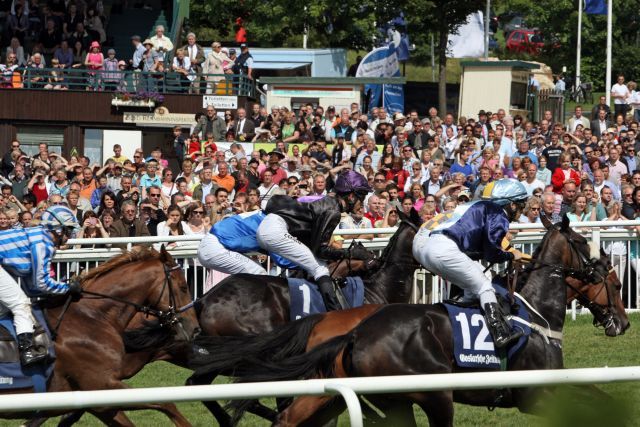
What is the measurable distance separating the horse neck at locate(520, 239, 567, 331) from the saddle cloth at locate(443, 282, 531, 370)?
2.02 feet

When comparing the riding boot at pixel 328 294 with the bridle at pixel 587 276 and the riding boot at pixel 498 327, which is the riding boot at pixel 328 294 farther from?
the riding boot at pixel 498 327

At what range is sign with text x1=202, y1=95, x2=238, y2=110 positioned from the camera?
20844 millimetres

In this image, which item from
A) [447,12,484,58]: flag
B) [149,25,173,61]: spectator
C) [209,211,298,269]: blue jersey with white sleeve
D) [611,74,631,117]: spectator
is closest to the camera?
[209,211,298,269]: blue jersey with white sleeve

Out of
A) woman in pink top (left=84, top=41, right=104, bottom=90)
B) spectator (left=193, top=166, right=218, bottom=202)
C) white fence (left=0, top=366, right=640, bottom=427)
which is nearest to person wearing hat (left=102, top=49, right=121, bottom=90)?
woman in pink top (left=84, top=41, right=104, bottom=90)

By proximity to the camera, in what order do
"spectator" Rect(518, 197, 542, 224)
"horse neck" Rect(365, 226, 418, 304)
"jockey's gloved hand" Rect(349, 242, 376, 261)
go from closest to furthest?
"horse neck" Rect(365, 226, 418, 304) → "jockey's gloved hand" Rect(349, 242, 376, 261) → "spectator" Rect(518, 197, 542, 224)

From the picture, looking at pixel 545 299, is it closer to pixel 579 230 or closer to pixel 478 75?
pixel 579 230

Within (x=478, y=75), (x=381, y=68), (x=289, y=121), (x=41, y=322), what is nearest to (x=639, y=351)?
(x=41, y=322)

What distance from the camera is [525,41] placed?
48.9m

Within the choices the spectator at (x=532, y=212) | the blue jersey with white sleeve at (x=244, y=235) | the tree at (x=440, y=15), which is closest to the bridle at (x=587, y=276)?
the blue jersey with white sleeve at (x=244, y=235)

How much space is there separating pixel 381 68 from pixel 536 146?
39.5ft

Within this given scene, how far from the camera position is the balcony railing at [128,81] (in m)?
21.3

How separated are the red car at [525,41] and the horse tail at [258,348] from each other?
40.8m

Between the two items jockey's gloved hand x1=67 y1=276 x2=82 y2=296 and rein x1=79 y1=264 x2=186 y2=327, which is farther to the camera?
rein x1=79 y1=264 x2=186 y2=327

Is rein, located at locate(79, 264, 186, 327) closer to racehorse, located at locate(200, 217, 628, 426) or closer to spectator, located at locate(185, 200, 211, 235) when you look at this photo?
racehorse, located at locate(200, 217, 628, 426)
